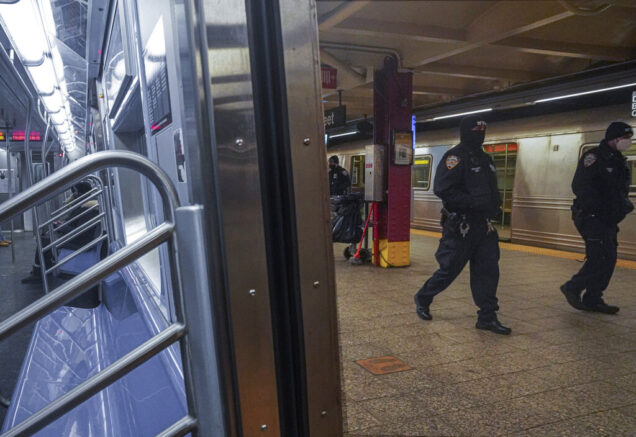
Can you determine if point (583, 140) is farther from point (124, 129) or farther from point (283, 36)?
point (283, 36)

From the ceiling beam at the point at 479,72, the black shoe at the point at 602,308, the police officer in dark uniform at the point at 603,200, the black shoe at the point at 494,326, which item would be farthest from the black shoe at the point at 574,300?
the ceiling beam at the point at 479,72

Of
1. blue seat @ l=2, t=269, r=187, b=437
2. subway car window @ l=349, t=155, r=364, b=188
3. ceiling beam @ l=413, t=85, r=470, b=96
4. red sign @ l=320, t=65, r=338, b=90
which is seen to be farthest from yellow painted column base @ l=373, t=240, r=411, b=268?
subway car window @ l=349, t=155, r=364, b=188

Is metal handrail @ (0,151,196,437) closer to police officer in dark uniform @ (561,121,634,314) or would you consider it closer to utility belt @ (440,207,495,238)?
utility belt @ (440,207,495,238)

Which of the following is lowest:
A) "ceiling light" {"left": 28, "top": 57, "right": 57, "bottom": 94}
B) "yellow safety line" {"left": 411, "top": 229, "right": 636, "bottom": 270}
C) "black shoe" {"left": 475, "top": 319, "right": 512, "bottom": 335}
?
"yellow safety line" {"left": 411, "top": 229, "right": 636, "bottom": 270}

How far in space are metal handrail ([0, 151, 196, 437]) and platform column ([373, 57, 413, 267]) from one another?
19.0 ft

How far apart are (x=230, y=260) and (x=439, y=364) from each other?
8.60 feet

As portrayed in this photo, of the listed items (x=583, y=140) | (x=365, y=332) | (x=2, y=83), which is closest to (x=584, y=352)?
(x=365, y=332)

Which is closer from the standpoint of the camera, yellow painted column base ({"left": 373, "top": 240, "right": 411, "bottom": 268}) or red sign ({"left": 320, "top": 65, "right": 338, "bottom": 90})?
red sign ({"left": 320, "top": 65, "right": 338, "bottom": 90})

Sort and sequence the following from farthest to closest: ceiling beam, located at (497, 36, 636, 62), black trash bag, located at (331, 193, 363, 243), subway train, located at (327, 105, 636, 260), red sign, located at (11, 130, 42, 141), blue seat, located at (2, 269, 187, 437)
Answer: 1. red sign, located at (11, 130, 42, 141)
2. subway train, located at (327, 105, 636, 260)
3. black trash bag, located at (331, 193, 363, 243)
4. ceiling beam, located at (497, 36, 636, 62)
5. blue seat, located at (2, 269, 187, 437)

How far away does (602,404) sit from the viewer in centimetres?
270

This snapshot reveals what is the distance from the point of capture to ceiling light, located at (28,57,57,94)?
13.1 ft

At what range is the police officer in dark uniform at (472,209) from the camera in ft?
12.2

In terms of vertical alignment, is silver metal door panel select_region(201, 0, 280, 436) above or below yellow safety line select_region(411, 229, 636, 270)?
above

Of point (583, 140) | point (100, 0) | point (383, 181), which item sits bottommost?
point (383, 181)
